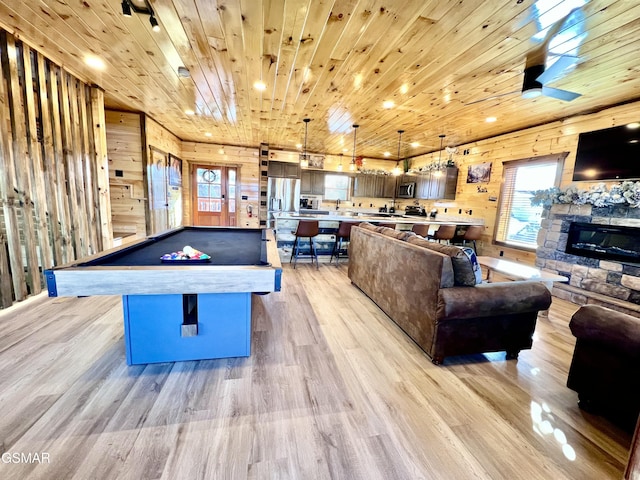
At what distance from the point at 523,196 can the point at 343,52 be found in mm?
4416

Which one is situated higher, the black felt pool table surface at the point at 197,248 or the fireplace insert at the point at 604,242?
the fireplace insert at the point at 604,242

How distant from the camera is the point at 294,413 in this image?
1546mm

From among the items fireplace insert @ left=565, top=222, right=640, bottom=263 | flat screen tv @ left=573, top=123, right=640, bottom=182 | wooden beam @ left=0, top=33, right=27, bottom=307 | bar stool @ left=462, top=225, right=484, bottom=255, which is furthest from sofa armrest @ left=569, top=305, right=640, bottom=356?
wooden beam @ left=0, top=33, right=27, bottom=307

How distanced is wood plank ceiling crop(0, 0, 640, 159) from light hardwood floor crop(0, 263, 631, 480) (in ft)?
8.78

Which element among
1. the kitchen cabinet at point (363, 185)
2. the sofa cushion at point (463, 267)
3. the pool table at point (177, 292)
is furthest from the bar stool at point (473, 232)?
the pool table at point (177, 292)

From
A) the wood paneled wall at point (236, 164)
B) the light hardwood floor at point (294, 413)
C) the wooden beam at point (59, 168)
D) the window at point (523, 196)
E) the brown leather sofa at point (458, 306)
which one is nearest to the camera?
the light hardwood floor at point (294, 413)

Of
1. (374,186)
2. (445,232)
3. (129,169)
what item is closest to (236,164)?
(129,169)

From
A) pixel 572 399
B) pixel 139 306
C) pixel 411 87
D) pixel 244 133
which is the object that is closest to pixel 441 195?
pixel 411 87

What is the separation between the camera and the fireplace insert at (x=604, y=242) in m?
3.20

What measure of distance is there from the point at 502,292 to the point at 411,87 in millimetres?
2647

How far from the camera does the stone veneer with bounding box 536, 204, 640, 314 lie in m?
3.17

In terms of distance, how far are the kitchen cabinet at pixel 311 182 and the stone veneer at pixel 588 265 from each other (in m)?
5.33

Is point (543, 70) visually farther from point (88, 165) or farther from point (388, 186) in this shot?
point (388, 186)

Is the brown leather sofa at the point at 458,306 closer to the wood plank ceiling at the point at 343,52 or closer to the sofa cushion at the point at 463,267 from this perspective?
the sofa cushion at the point at 463,267
